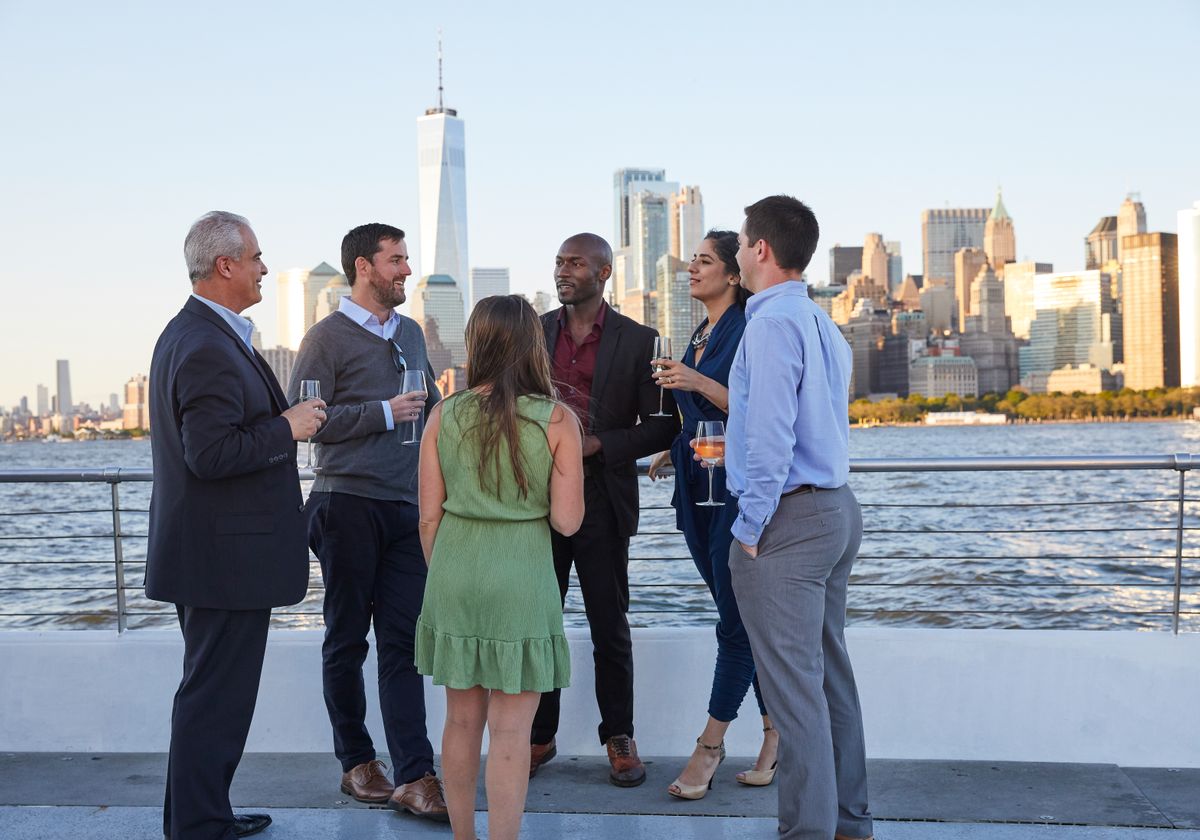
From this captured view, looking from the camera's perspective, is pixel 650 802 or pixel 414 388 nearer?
pixel 414 388

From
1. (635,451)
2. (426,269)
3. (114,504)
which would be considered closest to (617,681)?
(635,451)

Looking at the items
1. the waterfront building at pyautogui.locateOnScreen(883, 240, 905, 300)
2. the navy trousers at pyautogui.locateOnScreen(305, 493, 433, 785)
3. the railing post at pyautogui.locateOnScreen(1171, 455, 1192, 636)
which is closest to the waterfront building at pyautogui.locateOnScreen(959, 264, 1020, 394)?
the waterfront building at pyautogui.locateOnScreen(883, 240, 905, 300)

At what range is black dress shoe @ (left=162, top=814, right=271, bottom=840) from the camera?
326cm

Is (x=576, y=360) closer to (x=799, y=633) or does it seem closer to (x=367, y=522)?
(x=367, y=522)

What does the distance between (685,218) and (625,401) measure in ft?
379

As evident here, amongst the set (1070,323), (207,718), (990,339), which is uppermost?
(1070,323)

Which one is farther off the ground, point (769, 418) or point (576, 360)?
point (576, 360)

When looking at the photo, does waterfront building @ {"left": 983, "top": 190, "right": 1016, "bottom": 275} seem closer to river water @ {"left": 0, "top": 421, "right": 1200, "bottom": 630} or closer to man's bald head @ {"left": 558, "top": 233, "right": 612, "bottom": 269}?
river water @ {"left": 0, "top": 421, "right": 1200, "bottom": 630}

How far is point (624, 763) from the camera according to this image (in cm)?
377

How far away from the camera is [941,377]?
8169 cm

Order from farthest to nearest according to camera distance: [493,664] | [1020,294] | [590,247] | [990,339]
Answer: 1. [1020,294]
2. [990,339]
3. [590,247]
4. [493,664]

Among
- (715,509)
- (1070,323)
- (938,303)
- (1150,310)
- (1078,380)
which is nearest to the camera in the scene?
(715,509)

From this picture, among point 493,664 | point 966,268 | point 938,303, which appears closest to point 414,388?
point 493,664

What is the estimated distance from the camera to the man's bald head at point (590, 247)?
3816 mm
